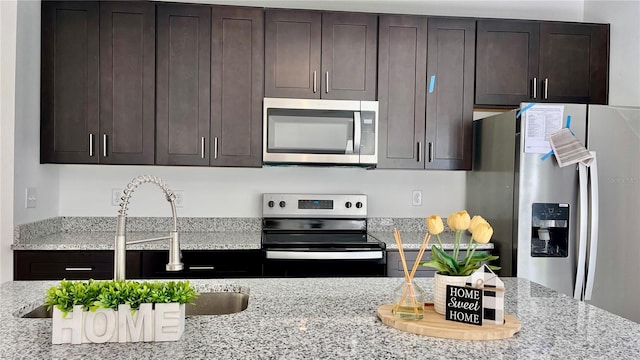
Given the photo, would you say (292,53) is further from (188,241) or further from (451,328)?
(451,328)

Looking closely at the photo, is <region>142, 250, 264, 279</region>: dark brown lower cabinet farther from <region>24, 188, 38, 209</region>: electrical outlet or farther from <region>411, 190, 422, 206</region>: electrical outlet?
<region>411, 190, 422, 206</region>: electrical outlet

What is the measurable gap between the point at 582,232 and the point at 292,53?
2.01m

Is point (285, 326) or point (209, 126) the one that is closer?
point (285, 326)

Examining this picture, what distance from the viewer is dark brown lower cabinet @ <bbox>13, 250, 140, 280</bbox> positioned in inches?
105

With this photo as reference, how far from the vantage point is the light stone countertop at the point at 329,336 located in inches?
43.6

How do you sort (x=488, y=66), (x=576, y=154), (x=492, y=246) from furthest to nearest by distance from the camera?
(x=488, y=66) < (x=492, y=246) < (x=576, y=154)

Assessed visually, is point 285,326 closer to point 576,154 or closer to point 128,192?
point 128,192

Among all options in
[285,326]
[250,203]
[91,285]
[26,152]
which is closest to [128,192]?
[91,285]

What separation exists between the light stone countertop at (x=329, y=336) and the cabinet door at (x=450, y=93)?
1.70 m

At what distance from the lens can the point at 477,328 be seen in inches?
49.2

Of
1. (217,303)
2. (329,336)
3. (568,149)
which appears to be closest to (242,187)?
(217,303)

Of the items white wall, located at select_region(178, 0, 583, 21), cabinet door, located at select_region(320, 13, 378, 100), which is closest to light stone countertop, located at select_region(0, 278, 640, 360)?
cabinet door, located at select_region(320, 13, 378, 100)

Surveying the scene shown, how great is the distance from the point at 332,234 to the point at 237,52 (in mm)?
1343

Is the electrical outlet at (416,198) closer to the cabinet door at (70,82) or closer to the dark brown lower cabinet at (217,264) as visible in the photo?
the dark brown lower cabinet at (217,264)
